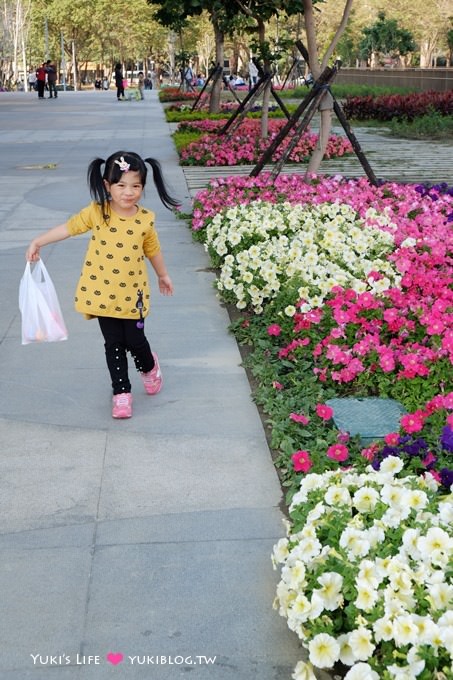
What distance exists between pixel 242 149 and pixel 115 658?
1430 centimetres

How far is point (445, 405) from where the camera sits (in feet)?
14.0

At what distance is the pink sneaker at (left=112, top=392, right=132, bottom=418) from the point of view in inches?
194

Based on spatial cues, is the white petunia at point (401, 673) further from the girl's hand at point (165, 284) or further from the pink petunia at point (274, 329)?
the pink petunia at point (274, 329)

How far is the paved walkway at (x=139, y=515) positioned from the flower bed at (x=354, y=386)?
203 millimetres

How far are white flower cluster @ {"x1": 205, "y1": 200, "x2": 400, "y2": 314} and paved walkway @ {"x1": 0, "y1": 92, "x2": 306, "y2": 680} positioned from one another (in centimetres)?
36

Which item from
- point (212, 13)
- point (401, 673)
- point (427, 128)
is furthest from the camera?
point (427, 128)

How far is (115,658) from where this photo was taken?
2.95m

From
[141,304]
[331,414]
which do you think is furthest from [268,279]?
[331,414]

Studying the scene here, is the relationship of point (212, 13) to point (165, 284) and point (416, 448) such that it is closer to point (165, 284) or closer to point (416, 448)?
point (165, 284)

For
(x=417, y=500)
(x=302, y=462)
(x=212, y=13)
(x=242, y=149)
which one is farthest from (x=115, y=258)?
(x=212, y=13)

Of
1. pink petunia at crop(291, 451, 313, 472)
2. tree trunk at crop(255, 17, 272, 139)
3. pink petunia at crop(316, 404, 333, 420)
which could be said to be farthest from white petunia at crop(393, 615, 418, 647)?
tree trunk at crop(255, 17, 272, 139)

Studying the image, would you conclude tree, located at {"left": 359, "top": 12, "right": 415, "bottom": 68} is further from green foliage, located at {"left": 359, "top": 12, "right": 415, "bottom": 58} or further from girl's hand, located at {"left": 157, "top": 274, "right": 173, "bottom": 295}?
girl's hand, located at {"left": 157, "top": 274, "right": 173, "bottom": 295}

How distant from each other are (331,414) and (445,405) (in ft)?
1.65

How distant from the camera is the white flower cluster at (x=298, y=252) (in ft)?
20.8
